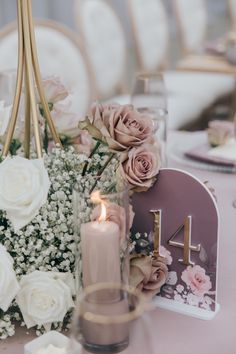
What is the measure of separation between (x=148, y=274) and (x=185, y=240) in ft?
0.24

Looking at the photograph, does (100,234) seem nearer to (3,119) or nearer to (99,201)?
(99,201)

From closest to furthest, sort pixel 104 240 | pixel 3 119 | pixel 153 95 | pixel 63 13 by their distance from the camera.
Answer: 1. pixel 104 240
2. pixel 3 119
3. pixel 153 95
4. pixel 63 13

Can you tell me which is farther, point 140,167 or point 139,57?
point 139,57

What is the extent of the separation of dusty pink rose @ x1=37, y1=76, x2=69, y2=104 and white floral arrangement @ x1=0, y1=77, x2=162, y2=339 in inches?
5.8

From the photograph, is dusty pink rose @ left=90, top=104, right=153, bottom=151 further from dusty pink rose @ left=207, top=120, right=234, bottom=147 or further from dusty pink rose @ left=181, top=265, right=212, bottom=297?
dusty pink rose @ left=207, top=120, right=234, bottom=147

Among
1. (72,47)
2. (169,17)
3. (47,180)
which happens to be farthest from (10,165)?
(169,17)

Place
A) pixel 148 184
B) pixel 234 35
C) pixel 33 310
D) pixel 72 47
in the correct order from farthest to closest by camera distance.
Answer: pixel 234 35
pixel 72 47
pixel 148 184
pixel 33 310

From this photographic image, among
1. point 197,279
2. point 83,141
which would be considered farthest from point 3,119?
point 197,279

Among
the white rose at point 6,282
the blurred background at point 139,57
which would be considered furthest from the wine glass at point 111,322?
the blurred background at point 139,57

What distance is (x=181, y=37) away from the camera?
3.98 meters

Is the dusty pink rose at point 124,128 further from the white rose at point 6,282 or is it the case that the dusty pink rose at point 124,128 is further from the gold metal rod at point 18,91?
the white rose at point 6,282

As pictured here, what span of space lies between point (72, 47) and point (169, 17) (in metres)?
4.29

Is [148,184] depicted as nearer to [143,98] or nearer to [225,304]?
[225,304]

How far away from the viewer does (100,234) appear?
87cm
